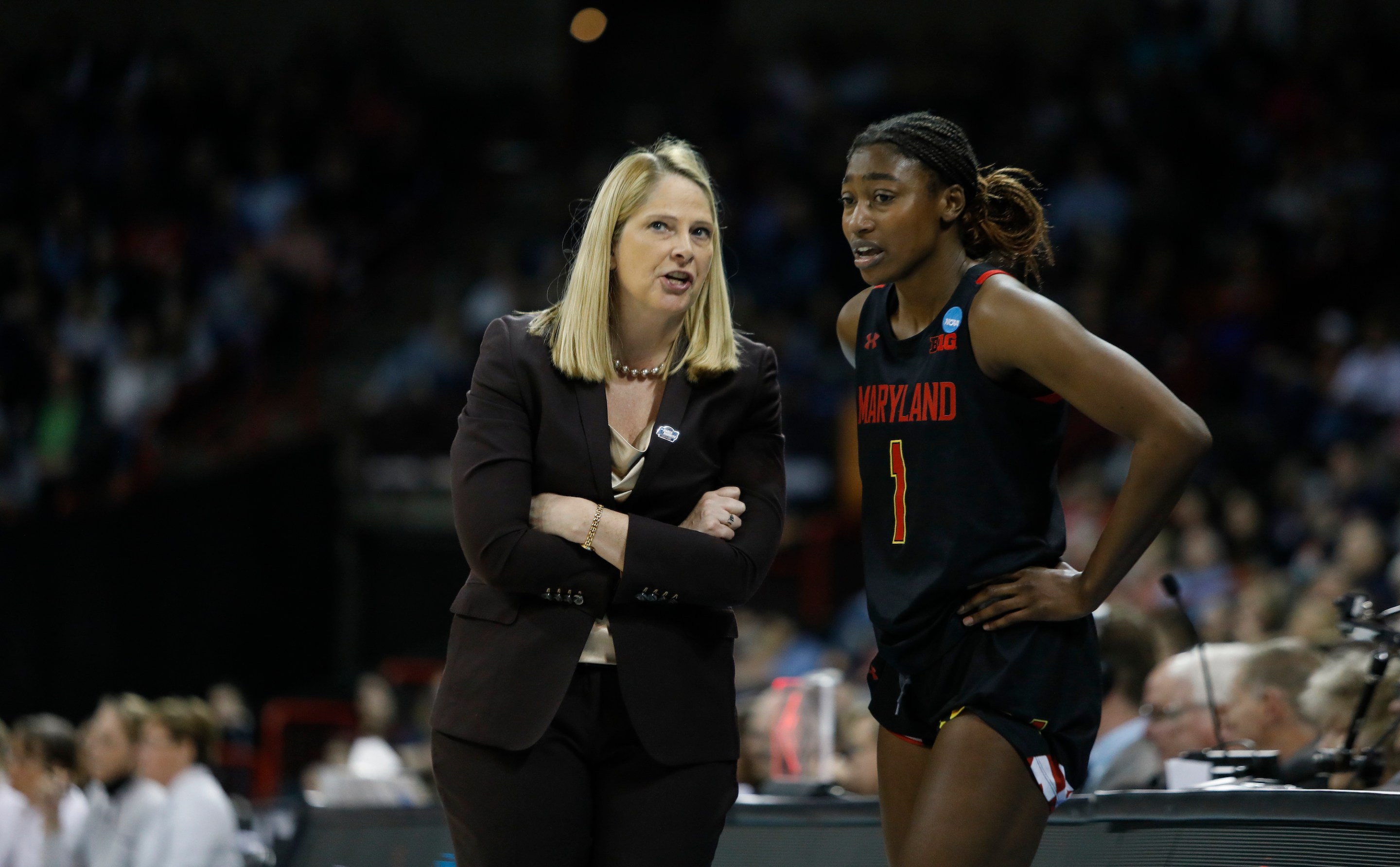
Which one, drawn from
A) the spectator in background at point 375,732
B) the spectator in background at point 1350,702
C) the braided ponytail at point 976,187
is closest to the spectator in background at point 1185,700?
the spectator in background at point 1350,702

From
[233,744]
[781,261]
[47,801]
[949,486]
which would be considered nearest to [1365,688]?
[949,486]

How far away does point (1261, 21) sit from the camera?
13344 mm

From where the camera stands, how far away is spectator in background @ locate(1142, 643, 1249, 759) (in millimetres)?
4785

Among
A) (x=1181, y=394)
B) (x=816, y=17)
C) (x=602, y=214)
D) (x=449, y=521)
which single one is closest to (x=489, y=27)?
(x=816, y=17)

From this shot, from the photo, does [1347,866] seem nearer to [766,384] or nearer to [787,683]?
[766,384]

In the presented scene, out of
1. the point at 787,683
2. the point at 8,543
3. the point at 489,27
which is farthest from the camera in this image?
the point at 489,27

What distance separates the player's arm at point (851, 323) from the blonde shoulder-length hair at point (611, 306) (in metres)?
0.30

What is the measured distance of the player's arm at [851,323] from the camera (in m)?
3.18

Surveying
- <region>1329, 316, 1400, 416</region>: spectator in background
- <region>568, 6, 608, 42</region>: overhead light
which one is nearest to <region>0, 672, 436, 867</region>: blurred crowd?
<region>1329, 316, 1400, 416</region>: spectator in background

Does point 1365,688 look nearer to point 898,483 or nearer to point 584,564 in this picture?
point 898,483

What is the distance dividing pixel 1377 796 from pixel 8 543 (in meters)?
9.32

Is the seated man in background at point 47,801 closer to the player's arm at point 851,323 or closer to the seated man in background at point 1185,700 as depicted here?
the seated man in background at point 1185,700

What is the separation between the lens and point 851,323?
10.5 feet

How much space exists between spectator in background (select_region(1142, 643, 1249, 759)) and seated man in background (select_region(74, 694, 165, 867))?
385cm
